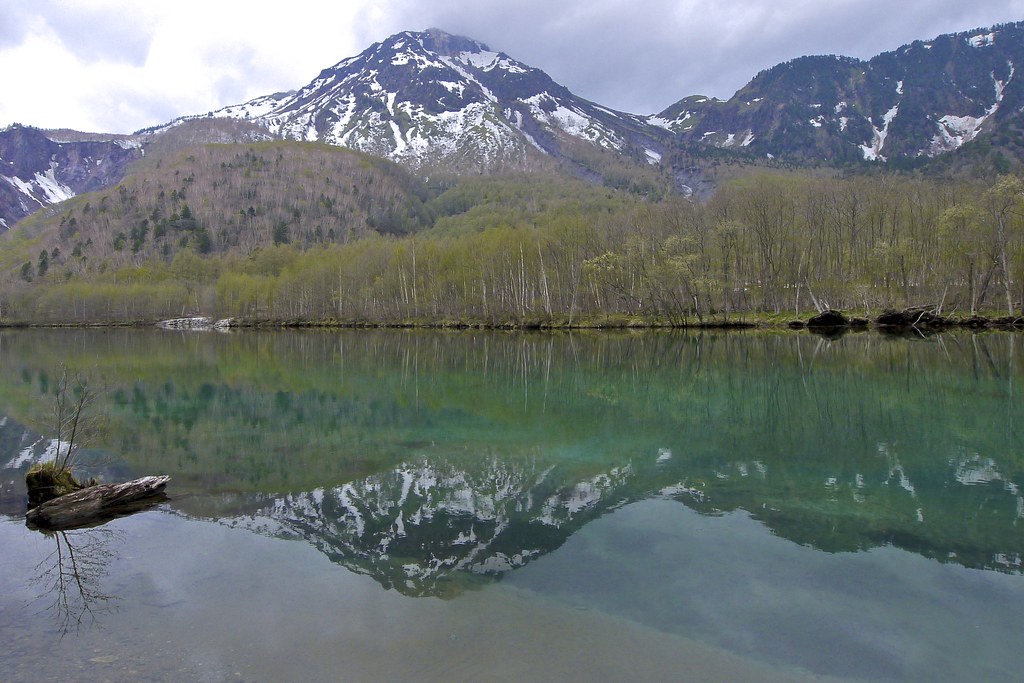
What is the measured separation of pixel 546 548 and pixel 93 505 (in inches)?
337

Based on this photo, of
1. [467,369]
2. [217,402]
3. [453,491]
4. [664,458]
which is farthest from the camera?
[467,369]

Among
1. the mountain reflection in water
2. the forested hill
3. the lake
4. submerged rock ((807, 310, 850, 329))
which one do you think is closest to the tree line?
the forested hill

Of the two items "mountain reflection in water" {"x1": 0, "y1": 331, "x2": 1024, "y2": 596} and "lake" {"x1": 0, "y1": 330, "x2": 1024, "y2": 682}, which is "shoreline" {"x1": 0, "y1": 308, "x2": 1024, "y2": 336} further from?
"lake" {"x1": 0, "y1": 330, "x2": 1024, "y2": 682}

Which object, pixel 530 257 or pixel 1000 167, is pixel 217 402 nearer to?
pixel 530 257

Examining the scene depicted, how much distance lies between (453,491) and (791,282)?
69.2 m

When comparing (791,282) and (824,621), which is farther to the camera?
(791,282)

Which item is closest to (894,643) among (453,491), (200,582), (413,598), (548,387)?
(413,598)

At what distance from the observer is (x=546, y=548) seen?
9.10 metres

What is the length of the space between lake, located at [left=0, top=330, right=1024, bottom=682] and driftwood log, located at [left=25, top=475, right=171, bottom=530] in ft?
1.32

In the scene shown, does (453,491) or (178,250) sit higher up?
(178,250)

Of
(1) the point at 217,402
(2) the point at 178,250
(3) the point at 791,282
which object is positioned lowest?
(1) the point at 217,402

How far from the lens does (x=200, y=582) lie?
8.34 m

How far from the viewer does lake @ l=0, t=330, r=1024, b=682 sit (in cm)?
626

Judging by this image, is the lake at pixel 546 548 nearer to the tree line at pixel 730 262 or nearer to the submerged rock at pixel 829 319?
the submerged rock at pixel 829 319
